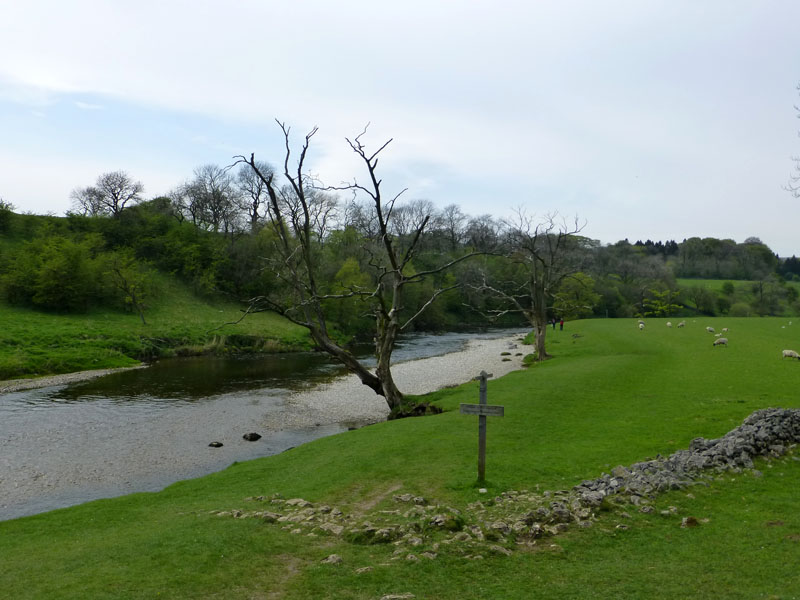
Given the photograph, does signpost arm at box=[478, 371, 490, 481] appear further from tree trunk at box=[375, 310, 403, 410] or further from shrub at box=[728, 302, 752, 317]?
shrub at box=[728, 302, 752, 317]

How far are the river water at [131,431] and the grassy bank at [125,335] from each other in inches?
189

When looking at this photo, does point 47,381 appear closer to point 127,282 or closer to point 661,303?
point 127,282

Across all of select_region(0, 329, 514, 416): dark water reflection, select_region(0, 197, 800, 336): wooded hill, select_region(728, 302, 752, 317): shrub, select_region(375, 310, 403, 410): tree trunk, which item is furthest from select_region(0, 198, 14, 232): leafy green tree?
select_region(728, 302, 752, 317): shrub

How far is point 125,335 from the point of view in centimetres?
4912

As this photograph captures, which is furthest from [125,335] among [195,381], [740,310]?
[740,310]

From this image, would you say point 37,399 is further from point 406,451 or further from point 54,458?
point 406,451

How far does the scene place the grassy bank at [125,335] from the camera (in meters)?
39.4

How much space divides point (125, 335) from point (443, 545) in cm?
4760

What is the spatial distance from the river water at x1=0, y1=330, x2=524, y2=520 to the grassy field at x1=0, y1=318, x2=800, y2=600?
3.40 m

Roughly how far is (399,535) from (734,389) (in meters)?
20.5

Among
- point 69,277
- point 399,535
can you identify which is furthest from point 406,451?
point 69,277

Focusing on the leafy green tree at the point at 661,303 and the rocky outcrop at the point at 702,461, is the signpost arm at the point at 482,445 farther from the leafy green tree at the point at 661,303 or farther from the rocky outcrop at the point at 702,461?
the leafy green tree at the point at 661,303

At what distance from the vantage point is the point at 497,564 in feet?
27.8

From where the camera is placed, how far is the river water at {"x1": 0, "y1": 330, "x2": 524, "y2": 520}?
17.6 metres
